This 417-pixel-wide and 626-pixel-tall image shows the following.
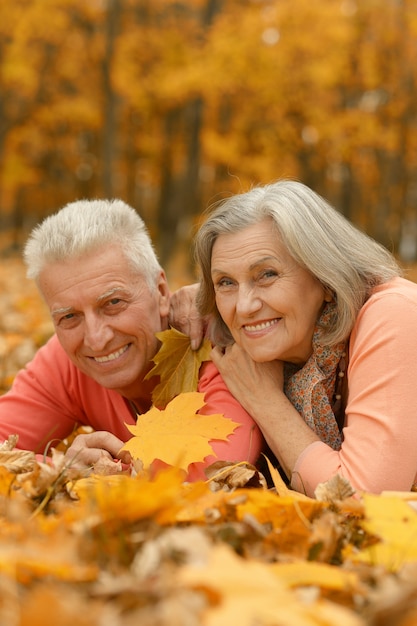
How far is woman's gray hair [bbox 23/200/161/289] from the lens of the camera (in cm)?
265

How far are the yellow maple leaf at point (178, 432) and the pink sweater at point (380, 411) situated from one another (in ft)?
1.00

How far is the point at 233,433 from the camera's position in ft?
8.27

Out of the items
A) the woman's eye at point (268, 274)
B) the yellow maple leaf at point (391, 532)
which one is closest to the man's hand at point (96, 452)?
the woman's eye at point (268, 274)

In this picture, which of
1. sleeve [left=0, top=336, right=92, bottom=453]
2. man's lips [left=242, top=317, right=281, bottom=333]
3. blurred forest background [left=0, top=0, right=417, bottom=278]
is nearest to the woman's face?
man's lips [left=242, top=317, right=281, bottom=333]

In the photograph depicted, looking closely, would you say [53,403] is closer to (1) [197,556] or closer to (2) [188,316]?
(2) [188,316]

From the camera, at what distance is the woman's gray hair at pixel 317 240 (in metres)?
2.44

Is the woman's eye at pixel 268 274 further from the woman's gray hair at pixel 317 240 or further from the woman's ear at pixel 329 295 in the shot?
the woman's ear at pixel 329 295

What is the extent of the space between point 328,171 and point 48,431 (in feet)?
72.9

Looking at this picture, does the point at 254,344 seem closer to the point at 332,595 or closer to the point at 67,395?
the point at 67,395

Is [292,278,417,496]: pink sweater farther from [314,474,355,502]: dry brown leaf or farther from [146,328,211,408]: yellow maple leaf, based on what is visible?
[146,328,211,408]: yellow maple leaf

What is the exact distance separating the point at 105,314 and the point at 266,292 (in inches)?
24.7

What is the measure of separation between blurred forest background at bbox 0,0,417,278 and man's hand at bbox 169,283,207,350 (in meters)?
11.2

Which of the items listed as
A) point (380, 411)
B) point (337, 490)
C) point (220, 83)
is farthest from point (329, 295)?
point (220, 83)

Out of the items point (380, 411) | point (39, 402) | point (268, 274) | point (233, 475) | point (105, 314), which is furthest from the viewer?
point (39, 402)
